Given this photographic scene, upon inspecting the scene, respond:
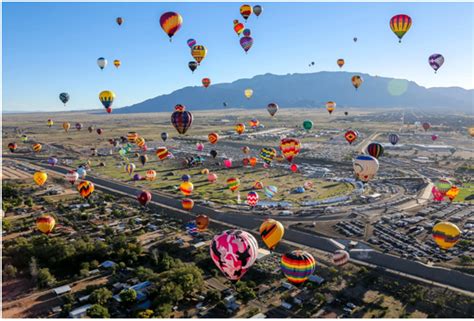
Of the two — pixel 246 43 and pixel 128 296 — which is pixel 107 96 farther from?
pixel 128 296

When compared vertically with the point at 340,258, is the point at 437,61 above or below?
above

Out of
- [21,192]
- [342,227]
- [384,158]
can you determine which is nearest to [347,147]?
[384,158]

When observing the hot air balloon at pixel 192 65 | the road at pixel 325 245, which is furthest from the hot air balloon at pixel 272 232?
the hot air balloon at pixel 192 65

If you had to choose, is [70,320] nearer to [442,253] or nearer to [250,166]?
[442,253]

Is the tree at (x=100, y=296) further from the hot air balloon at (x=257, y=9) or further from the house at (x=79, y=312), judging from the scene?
the hot air balloon at (x=257, y=9)

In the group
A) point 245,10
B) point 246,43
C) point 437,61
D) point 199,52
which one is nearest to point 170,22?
point 199,52

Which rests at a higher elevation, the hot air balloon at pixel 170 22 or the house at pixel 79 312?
the hot air balloon at pixel 170 22
